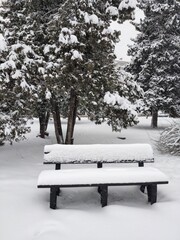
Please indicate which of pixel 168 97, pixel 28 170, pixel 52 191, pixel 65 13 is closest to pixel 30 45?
pixel 65 13

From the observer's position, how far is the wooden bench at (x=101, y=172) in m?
4.66

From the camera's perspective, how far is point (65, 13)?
28.4 ft

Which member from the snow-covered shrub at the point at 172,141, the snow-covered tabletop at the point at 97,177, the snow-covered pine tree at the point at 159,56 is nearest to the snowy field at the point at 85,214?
the snow-covered tabletop at the point at 97,177

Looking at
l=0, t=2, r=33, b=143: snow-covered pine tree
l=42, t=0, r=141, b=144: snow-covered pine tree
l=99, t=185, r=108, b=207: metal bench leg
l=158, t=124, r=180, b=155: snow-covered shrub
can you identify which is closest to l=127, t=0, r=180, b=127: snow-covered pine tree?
l=158, t=124, r=180, b=155: snow-covered shrub

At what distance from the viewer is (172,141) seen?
9.61 meters

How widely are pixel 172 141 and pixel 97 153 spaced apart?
463 centimetres

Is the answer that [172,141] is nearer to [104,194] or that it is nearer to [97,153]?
[97,153]

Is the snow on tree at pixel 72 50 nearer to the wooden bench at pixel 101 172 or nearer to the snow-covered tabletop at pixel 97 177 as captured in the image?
the wooden bench at pixel 101 172

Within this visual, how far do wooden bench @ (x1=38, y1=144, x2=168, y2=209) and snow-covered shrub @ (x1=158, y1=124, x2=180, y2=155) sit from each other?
386cm

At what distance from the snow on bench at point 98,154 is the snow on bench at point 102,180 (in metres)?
0.44

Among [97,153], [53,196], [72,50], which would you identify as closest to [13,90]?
[72,50]

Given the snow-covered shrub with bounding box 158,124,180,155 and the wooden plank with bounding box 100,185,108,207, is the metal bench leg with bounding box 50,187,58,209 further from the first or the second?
the snow-covered shrub with bounding box 158,124,180,155

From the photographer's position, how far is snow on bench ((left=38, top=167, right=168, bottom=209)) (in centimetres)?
460

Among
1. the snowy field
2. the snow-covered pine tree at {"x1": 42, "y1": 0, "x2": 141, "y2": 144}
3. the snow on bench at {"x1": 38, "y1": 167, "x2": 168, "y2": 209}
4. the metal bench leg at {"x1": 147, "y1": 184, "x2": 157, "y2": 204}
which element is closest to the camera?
the snowy field
